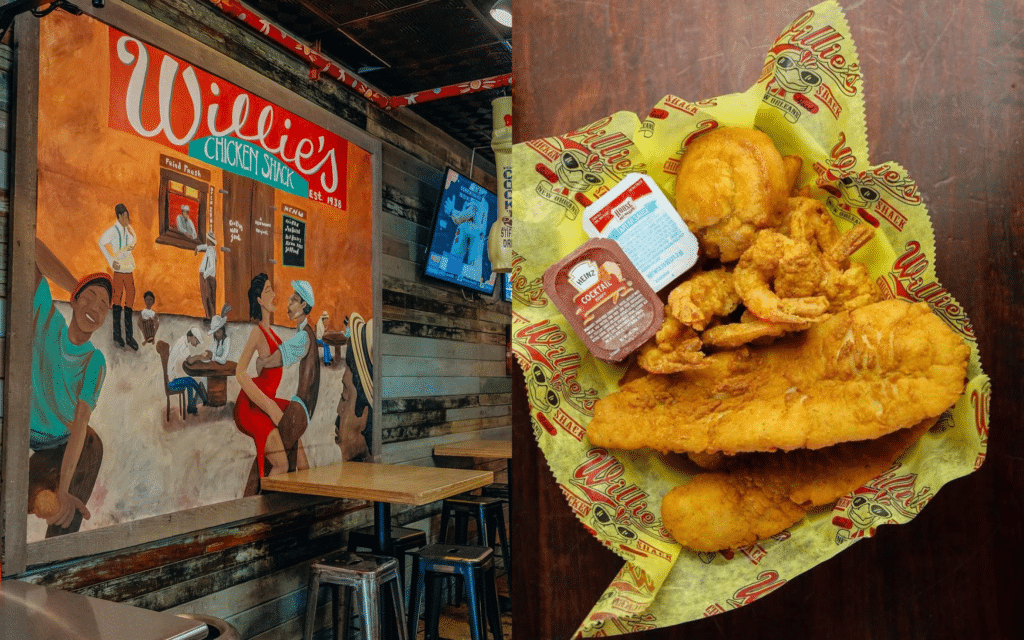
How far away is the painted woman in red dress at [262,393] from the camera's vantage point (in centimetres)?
315

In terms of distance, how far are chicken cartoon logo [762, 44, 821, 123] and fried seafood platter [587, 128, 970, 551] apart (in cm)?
6

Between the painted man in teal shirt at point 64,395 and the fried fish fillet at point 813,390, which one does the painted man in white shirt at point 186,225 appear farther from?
the fried fish fillet at point 813,390

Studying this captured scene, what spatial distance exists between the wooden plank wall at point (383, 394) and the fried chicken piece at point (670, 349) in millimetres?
2422

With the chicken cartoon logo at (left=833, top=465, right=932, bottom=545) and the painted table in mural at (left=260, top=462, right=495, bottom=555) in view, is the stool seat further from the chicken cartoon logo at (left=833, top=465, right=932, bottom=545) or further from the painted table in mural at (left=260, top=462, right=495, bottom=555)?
the chicken cartoon logo at (left=833, top=465, right=932, bottom=545)

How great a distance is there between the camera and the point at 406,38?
361 centimetres

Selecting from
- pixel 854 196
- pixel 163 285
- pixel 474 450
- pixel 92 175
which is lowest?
pixel 474 450

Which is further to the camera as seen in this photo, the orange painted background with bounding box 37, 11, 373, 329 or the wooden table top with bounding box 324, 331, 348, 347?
the wooden table top with bounding box 324, 331, 348, 347

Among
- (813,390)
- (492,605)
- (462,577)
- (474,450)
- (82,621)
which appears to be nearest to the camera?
(813,390)

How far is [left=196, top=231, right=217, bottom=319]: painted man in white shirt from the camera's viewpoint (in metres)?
2.94

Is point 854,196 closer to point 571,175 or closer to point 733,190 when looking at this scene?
point 733,190

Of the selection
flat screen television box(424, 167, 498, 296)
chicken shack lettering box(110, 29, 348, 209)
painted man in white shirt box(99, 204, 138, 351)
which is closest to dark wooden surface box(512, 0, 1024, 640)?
painted man in white shirt box(99, 204, 138, 351)

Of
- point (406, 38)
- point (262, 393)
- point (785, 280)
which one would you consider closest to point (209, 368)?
point (262, 393)

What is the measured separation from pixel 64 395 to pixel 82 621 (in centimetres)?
136

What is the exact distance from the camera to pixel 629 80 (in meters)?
0.87
